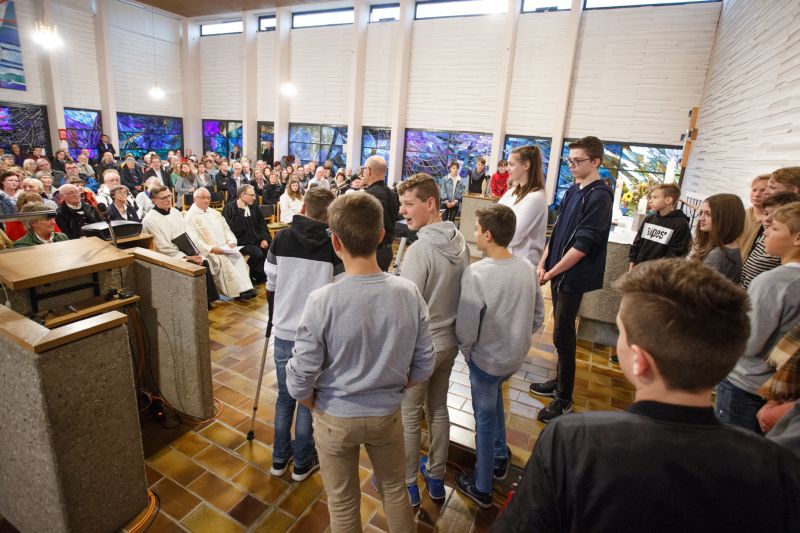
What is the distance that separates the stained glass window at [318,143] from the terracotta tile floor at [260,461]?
9.43 meters

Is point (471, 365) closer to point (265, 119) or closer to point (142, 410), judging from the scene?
point (142, 410)

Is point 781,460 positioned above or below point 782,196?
below

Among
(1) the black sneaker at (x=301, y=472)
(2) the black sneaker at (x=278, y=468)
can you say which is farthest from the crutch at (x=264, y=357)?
(1) the black sneaker at (x=301, y=472)

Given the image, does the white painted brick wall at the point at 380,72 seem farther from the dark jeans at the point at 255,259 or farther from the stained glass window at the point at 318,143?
the dark jeans at the point at 255,259

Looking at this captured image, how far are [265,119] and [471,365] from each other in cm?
1293

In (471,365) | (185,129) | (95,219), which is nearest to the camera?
(471,365)

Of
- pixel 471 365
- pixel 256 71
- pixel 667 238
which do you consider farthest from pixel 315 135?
pixel 471 365

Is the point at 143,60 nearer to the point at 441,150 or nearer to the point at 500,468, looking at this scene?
the point at 441,150

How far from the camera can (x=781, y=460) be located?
0.71 m

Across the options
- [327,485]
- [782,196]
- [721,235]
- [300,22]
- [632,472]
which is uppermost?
[300,22]

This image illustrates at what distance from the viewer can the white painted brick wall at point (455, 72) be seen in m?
9.84

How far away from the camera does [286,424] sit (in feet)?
7.49

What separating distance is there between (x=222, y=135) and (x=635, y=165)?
40.2ft

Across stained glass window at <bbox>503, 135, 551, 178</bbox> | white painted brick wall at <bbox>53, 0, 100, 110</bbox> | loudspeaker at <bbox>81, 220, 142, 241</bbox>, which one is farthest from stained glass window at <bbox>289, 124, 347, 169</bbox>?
loudspeaker at <bbox>81, 220, 142, 241</bbox>
